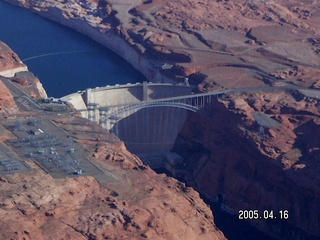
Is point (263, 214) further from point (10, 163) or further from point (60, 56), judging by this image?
point (60, 56)

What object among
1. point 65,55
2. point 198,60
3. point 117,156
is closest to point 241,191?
point 117,156

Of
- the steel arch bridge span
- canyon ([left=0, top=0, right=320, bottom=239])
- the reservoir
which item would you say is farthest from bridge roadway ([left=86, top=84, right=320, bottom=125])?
the reservoir

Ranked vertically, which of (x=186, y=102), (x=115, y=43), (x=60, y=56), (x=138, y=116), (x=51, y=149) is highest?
(x=51, y=149)

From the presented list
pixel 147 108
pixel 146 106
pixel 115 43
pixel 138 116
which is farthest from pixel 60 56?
pixel 146 106

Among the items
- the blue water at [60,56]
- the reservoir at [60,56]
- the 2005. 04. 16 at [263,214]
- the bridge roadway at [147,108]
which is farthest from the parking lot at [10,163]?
the blue water at [60,56]

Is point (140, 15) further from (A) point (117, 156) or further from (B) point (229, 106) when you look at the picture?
(A) point (117, 156)

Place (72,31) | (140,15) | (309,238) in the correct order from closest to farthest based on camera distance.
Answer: (309,238) < (140,15) < (72,31)

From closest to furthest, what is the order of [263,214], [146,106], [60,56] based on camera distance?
[263,214]
[146,106]
[60,56]
